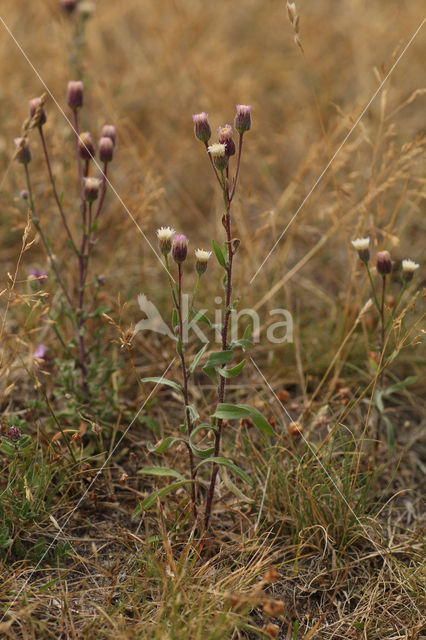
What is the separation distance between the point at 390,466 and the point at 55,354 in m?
1.17

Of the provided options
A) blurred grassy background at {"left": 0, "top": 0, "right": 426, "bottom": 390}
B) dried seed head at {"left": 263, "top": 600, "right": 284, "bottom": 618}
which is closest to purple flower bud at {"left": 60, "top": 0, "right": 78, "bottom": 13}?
blurred grassy background at {"left": 0, "top": 0, "right": 426, "bottom": 390}

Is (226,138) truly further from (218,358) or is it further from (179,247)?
(218,358)

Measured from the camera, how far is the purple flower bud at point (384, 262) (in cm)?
183

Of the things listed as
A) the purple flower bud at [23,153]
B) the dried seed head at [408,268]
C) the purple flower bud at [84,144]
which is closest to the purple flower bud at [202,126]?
the purple flower bud at [84,144]

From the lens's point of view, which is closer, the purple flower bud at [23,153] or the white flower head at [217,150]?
the white flower head at [217,150]

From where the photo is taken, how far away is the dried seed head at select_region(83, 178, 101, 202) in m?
1.82

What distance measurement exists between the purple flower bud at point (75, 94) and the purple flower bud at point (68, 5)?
73 centimetres

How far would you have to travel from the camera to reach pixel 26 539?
166 cm

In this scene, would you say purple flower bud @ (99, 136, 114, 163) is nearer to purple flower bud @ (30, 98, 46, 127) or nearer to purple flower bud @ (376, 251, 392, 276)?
purple flower bud @ (30, 98, 46, 127)

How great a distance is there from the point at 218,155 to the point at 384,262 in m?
0.60

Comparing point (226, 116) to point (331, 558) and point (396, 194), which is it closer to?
point (396, 194)

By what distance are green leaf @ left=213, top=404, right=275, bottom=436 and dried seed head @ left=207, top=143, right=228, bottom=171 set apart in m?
0.59

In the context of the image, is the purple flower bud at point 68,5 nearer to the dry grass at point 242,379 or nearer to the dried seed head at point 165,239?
the dry grass at point 242,379

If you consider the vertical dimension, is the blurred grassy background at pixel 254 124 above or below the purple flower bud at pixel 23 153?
below
